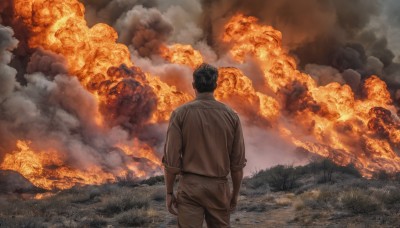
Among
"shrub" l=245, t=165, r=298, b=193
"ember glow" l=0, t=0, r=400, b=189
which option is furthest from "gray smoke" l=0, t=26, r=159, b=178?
"shrub" l=245, t=165, r=298, b=193

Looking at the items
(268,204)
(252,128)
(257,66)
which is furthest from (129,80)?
(268,204)

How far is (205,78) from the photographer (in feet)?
14.0

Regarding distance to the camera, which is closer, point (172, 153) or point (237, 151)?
point (172, 153)

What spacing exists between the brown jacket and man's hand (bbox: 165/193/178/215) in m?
0.26

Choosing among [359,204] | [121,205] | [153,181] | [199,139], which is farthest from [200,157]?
[153,181]

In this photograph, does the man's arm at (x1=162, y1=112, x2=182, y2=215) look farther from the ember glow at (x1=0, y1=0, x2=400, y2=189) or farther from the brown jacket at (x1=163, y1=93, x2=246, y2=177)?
the ember glow at (x1=0, y1=0, x2=400, y2=189)

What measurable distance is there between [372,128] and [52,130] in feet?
130

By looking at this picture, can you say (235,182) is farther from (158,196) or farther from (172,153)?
(158,196)

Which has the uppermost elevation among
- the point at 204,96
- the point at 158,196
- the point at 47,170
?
the point at 47,170

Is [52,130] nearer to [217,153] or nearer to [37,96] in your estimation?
[37,96]

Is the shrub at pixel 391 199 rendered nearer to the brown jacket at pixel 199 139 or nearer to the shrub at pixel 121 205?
the shrub at pixel 121 205

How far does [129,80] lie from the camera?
3888 cm

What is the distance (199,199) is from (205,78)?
1.18m

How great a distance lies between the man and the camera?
4113 millimetres
